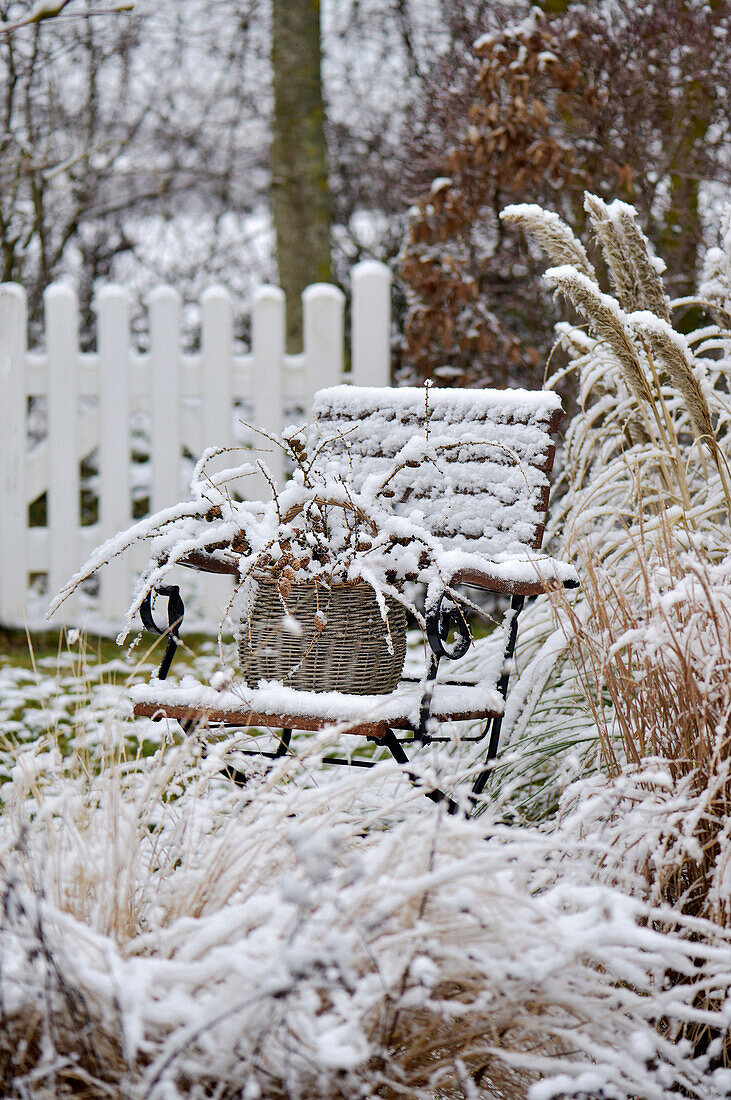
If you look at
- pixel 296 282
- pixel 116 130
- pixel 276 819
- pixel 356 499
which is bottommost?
pixel 276 819

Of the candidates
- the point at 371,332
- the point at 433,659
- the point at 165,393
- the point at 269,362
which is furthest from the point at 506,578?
the point at 165,393

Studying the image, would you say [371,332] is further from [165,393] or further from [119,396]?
[119,396]

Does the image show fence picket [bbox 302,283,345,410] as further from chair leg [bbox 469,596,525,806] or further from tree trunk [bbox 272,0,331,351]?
chair leg [bbox 469,596,525,806]

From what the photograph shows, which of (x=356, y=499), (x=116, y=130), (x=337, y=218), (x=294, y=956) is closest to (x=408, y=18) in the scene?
(x=337, y=218)

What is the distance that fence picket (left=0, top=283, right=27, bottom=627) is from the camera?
4.52m

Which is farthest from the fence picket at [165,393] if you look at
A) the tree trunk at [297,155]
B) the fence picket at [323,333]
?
the tree trunk at [297,155]

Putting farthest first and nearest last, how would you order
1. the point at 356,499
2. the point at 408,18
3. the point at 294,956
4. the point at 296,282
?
the point at 408,18
the point at 296,282
the point at 356,499
the point at 294,956

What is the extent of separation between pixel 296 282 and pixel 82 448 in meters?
1.43

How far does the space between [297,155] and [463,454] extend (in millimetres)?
3291

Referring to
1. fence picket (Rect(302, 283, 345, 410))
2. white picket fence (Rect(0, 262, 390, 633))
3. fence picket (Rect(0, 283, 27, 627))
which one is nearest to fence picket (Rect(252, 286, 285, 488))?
white picket fence (Rect(0, 262, 390, 633))

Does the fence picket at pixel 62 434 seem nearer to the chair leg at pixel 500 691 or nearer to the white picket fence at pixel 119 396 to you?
the white picket fence at pixel 119 396

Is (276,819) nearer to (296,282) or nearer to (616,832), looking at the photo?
(616,832)

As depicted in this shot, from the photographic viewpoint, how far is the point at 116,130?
677cm

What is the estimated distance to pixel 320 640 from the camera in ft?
6.65
